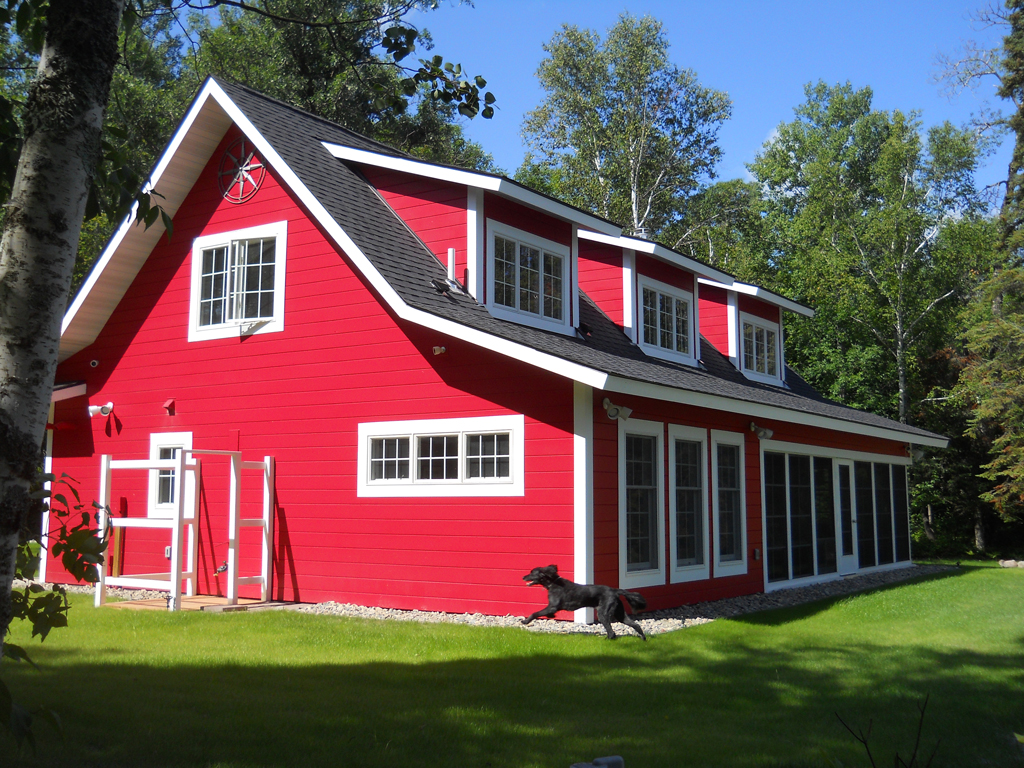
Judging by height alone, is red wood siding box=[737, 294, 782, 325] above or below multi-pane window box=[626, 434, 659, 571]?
above

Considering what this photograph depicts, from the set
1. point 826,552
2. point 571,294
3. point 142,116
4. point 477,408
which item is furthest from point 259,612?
point 142,116

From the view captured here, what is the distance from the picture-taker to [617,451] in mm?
10305

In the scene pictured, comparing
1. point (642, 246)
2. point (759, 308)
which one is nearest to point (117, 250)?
point (642, 246)

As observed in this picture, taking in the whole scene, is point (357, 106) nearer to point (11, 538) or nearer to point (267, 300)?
point (267, 300)

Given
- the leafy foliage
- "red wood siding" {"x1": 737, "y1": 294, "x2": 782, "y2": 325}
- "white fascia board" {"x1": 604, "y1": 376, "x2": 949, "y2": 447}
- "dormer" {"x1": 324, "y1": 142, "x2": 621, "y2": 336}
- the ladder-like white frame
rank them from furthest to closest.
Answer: the leafy foliage
"red wood siding" {"x1": 737, "y1": 294, "x2": 782, "y2": 325}
"dormer" {"x1": 324, "y1": 142, "x2": 621, "y2": 336}
the ladder-like white frame
"white fascia board" {"x1": 604, "y1": 376, "x2": 949, "y2": 447}

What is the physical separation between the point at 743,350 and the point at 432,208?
7.25 metres

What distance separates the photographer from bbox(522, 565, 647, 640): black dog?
348 inches

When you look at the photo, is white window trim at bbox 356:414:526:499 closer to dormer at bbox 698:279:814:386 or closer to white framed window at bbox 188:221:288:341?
white framed window at bbox 188:221:288:341

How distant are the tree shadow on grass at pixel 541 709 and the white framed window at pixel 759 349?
353 inches

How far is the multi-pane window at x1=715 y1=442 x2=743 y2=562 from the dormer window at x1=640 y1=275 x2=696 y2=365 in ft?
6.38

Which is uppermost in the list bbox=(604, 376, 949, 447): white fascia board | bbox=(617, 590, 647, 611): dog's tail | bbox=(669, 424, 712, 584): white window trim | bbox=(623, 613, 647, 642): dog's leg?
bbox=(604, 376, 949, 447): white fascia board

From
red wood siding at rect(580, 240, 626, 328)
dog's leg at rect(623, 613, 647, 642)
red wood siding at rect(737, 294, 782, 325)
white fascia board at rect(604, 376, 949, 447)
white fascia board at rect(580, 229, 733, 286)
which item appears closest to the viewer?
dog's leg at rect(623, 613, 647, 642)

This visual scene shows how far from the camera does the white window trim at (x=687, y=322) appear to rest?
1372 cm

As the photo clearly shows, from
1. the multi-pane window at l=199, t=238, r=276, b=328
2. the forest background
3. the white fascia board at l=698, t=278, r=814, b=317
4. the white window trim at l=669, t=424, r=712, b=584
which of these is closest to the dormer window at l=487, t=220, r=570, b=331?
the white window trim at l=669, t=424, r=712, b=584
